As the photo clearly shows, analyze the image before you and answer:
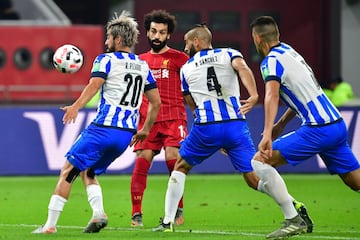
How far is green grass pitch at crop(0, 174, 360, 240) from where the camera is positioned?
11185 mm

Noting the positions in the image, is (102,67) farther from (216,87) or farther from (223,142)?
(223,142)

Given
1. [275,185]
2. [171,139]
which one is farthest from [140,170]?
[275,185]

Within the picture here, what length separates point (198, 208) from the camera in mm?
14516

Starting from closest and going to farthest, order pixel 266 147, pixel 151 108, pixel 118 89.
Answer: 1. pixel 266 147
2. pixel 118 89
3. pixel 151 108

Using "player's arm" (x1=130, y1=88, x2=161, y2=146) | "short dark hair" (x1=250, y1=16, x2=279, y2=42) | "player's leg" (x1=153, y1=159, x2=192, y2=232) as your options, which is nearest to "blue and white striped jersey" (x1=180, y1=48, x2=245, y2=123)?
"player's arm" (x1=130, y1=88, x2=161, y2=146)

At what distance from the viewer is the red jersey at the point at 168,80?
42.3 ft

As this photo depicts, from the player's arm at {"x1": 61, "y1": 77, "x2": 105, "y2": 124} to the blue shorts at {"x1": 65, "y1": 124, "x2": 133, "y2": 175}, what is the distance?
34 cm

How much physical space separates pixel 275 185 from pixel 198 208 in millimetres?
4110

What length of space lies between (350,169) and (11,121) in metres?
10.2

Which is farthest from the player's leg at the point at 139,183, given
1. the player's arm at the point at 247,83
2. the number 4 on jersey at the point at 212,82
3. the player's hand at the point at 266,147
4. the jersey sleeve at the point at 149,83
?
the player's hand at the point at 266,147

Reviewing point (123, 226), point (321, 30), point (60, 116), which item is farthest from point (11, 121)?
point (321, 30)

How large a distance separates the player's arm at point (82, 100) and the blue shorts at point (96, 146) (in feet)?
1.10

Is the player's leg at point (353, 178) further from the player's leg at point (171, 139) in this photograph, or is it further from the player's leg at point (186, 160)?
the player's leg at point (171, 139)

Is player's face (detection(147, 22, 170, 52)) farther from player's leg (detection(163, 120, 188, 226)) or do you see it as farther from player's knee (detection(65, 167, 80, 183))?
player's knee (detection(65, 167, 80, 183))
